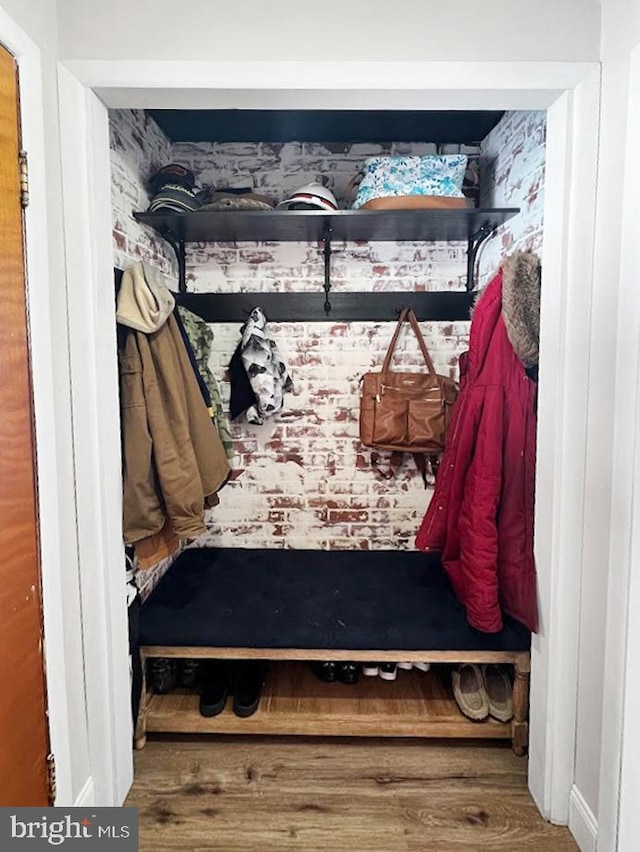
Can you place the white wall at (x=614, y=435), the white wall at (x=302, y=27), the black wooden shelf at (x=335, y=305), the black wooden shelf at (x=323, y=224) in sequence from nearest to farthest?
the white wall at (x=614, y=435), the white wall at (x=302, y=27), the black wooden shelf at (x=323, y=224), the black wooden shelf at (x=335, y=305)

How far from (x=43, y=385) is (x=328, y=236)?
142 cm

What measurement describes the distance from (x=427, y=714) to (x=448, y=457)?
0.98 metres

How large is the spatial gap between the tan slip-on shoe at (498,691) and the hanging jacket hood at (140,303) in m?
1.84

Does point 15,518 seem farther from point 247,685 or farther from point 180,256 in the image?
point 180,256

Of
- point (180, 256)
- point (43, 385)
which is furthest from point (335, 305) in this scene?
point (43, 385)

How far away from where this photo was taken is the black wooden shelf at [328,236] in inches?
76.5

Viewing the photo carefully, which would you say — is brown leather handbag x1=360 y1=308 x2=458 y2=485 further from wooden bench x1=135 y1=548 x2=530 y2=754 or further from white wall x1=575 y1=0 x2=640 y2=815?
white wall x1=575 y1=0 x2=640 y2=815

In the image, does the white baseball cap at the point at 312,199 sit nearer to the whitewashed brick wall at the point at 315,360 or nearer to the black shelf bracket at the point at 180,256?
the whitewashed brick wall at the point at 315,360

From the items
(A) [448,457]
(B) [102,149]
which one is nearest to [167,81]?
(B) [102,149]

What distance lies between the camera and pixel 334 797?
1612 millimetres

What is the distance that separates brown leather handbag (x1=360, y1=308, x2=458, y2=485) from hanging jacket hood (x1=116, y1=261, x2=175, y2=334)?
3.34ft

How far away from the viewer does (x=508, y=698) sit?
1868 millimetres

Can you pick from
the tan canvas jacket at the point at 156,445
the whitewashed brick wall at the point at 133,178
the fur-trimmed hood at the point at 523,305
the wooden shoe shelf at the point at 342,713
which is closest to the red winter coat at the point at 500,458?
the fur-trimmed hood at the point at 523,305

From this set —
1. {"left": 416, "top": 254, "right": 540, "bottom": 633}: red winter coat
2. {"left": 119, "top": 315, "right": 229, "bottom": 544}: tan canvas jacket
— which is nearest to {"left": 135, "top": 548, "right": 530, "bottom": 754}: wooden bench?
{"left": 416, "top": 254, "right": 540, "bottom": 633}: red winter coat
